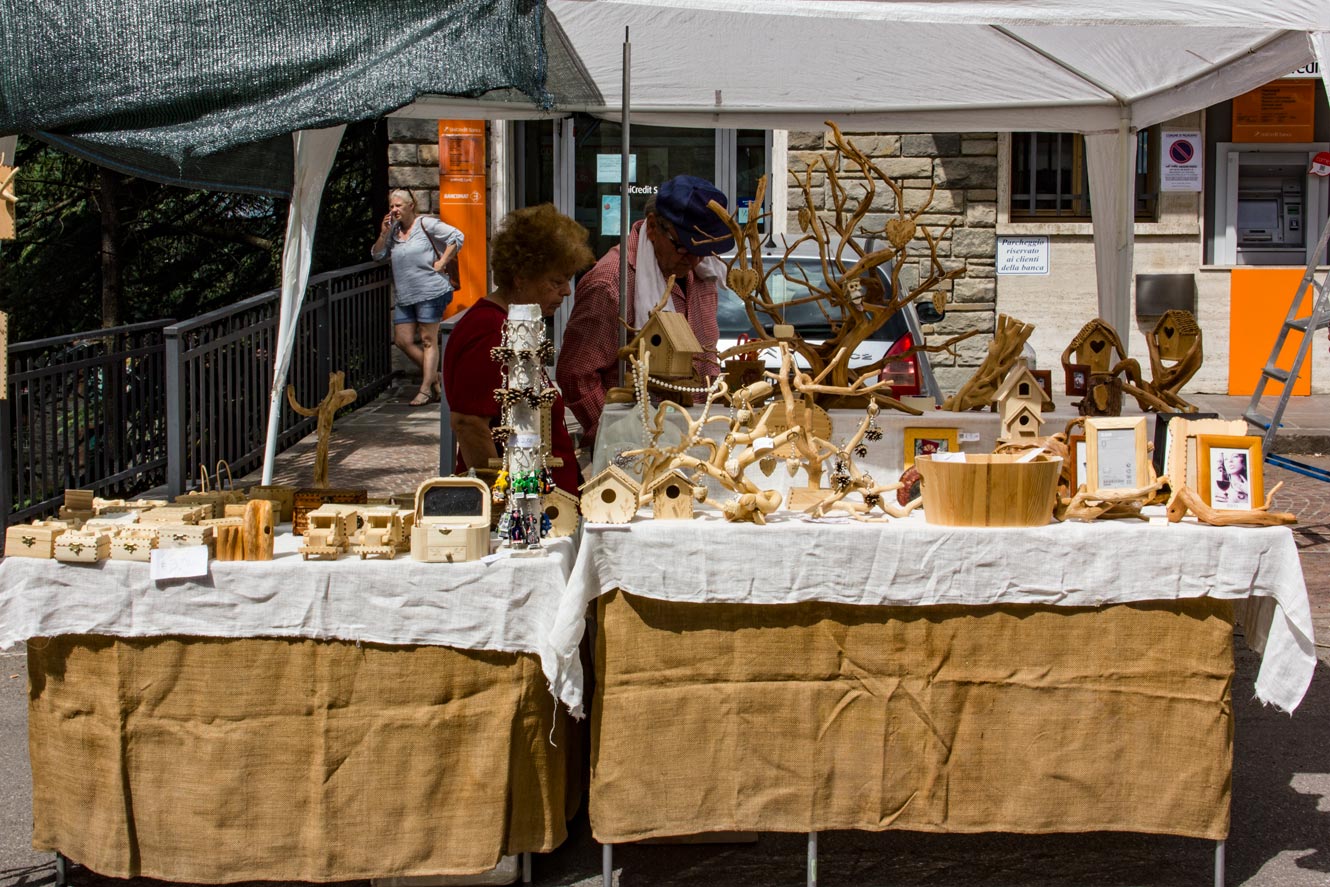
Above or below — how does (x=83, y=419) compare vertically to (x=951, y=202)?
below

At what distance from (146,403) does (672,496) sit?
499cm

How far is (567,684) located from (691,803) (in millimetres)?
429

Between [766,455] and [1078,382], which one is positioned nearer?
[766,455]

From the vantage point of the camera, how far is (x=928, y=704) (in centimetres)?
337

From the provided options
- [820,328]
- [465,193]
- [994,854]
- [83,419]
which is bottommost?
[994,854]

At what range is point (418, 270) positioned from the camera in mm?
9812

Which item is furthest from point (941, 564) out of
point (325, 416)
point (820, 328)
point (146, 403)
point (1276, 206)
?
point (1276, 206)

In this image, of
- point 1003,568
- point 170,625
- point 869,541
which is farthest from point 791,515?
point 170,625

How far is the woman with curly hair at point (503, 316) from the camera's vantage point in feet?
13.2

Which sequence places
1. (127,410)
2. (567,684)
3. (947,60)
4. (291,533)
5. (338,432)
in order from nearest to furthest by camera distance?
(567,684) < (291,533) < (947,60) < (127,410) < (338,432)

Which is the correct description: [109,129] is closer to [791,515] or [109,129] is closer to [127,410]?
[791,515]

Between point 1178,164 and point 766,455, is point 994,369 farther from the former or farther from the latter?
point 1178,164

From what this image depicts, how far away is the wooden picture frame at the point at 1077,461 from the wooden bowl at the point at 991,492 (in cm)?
31

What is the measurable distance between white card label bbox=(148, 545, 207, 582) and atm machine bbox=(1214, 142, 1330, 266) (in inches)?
384
